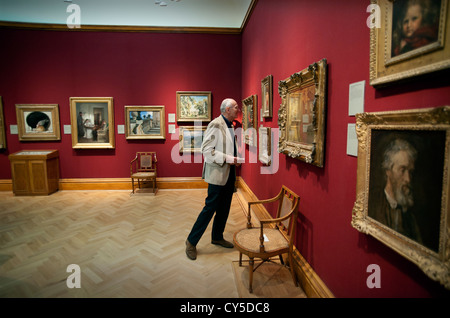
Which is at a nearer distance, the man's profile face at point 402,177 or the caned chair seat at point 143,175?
the man's profile face at point 402,177

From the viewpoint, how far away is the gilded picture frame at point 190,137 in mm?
7223

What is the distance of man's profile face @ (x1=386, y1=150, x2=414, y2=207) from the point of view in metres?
1.36

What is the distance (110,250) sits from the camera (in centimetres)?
377

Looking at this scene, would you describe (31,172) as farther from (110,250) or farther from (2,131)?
(110,250)

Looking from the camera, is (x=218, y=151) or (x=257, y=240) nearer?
(x=257, y=240)

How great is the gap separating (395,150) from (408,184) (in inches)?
8.0

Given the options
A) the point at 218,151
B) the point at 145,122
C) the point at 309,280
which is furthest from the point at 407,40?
the point at 145,122

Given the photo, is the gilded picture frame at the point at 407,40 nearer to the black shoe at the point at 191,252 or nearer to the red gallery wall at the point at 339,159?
the red gallery wall at the point at 339,159

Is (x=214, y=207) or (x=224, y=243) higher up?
(x=214, y=207)

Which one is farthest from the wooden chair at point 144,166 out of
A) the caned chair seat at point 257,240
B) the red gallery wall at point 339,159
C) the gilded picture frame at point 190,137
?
the red gallery wall at point 339,159

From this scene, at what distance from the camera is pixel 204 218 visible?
3432 millimetres

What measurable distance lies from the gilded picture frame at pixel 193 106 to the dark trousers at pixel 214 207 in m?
3.99

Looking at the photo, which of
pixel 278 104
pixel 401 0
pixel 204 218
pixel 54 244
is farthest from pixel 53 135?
pixel 401 0

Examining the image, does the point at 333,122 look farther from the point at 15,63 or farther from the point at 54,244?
the point at 15,63
